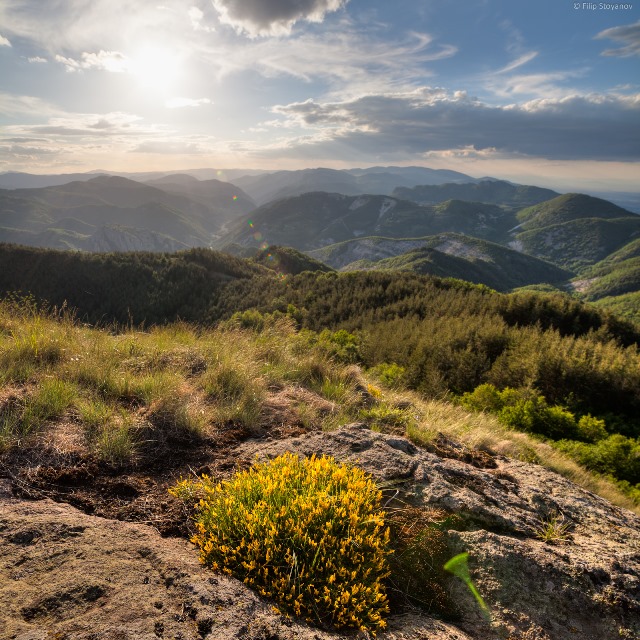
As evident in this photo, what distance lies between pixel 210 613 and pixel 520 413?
9.43 m

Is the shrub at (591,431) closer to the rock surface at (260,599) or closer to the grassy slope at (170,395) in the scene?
the grassy slope at (170,395)

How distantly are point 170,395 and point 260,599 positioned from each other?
10.1 ft

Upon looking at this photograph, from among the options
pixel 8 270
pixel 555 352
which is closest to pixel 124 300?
pixel 8 270

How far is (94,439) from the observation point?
12.6 ft

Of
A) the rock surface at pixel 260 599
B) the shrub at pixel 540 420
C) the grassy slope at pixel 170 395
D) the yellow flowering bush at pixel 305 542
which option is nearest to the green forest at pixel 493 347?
the shrub at pixel 540 420

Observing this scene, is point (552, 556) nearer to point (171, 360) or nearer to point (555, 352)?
point (171, 360)

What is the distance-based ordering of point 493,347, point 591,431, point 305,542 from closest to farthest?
1. point 305,542
2. point 591,431
3. point 493,347

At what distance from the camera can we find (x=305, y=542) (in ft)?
8.18

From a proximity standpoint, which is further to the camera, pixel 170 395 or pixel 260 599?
pixel 170 395

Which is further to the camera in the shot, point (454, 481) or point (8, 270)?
point (8, 270)

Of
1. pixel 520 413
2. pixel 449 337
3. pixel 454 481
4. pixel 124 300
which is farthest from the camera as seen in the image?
pixel 124 300

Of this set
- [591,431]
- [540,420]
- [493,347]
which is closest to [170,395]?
[540,420]

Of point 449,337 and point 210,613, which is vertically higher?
point 210,613

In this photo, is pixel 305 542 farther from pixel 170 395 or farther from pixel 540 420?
pixel 540 420
